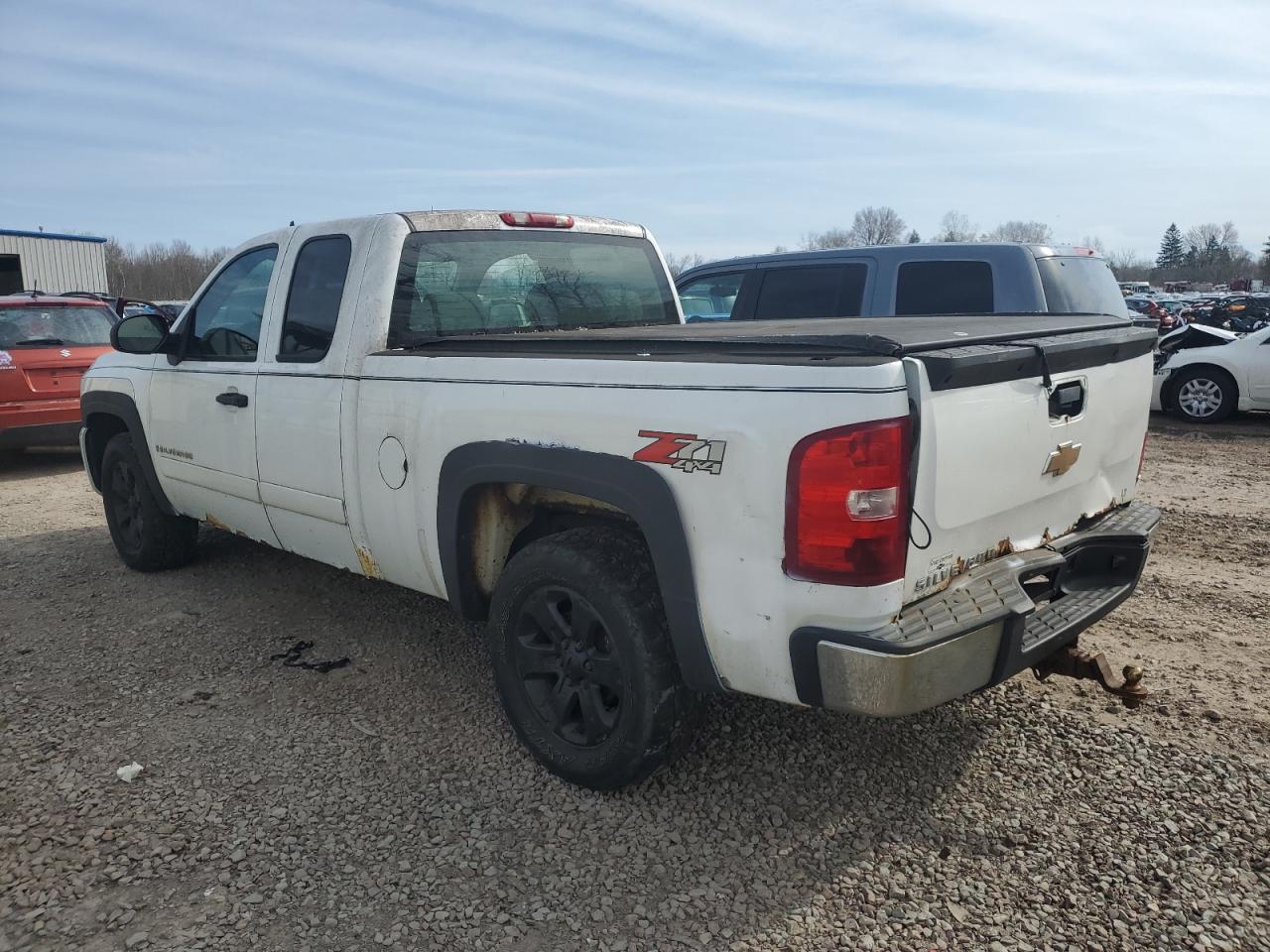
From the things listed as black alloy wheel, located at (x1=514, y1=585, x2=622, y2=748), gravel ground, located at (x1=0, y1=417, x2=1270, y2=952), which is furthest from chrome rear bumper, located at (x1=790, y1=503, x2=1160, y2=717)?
black alloy wheel, located at (x1=514, y1=585, x2=622, y2=748)

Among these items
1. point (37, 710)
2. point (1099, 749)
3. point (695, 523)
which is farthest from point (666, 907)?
point (37, 710)

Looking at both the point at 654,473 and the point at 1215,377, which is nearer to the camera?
the point at 654,473

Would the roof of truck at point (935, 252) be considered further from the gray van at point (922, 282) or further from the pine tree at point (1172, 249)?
the pine tree at point (1172, 249)

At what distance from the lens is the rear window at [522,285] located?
3.93 metres

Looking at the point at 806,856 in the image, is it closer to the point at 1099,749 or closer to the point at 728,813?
the point at 728,813

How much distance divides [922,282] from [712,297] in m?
1.96

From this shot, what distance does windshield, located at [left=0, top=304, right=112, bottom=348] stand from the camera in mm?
9086

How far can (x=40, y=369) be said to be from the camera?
8.94 m

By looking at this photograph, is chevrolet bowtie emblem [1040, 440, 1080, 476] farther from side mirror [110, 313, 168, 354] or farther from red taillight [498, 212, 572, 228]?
side mirror [110, 313, 168, 354]

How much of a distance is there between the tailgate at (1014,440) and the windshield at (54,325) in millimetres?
8903

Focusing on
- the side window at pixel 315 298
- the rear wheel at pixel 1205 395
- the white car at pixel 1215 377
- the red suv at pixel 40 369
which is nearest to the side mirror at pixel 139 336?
the side window at pixel 315 298

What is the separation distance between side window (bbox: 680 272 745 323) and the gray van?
28 mm

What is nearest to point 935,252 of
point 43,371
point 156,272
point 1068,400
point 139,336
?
point 1068,400

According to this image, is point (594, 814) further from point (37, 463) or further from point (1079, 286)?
point (37, 463)
